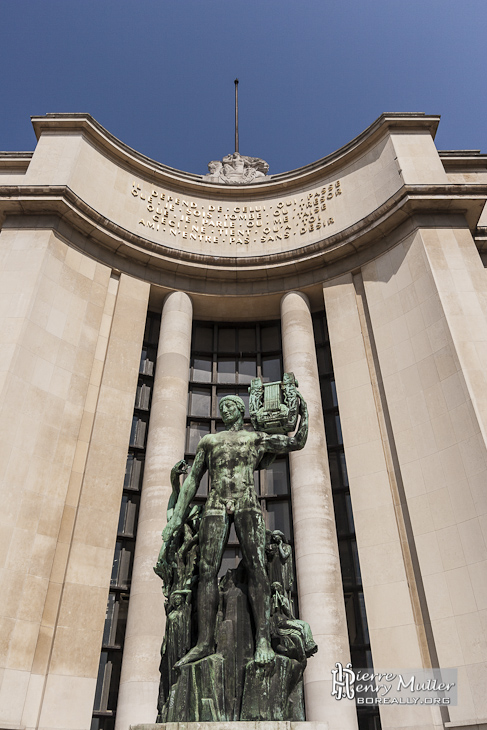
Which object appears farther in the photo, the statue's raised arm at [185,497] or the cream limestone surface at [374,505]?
the cream limestone surface at [374,505]

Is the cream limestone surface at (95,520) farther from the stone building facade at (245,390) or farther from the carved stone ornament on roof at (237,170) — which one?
the carved stone ornament on roof at (237,170)

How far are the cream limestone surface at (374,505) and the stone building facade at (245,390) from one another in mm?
66

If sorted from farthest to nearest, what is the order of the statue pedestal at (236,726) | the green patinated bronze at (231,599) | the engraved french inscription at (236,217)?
1. the engraved french inscription at (236,217)
2. the green patinated bronze at (231,599)
3. the statue pedestal at (236,726)

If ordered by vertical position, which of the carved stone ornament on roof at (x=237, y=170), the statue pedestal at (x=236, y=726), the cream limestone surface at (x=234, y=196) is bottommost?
the statue pedestal at (x=236, y=726)

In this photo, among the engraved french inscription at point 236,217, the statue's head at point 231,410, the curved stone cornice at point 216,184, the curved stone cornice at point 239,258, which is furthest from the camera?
the engraved french inscription at point 236,217

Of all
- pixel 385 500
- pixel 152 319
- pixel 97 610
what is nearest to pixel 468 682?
pixel 385 500

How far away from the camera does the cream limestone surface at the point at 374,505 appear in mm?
14211

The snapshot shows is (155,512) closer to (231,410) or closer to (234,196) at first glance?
(231,410)

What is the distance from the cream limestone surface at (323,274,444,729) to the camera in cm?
1421

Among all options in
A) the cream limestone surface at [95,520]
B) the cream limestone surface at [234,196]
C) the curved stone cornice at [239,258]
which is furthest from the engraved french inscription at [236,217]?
the cream limestone surface at [95,520]

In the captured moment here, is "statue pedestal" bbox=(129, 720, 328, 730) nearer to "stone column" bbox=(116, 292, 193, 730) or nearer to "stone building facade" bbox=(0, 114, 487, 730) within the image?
"stone building facade" bbox=(0, 114, 487, 730)

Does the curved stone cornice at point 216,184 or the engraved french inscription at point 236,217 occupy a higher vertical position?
the curved stone cornice at point 216,184

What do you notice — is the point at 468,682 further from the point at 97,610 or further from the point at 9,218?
the point at 9,218

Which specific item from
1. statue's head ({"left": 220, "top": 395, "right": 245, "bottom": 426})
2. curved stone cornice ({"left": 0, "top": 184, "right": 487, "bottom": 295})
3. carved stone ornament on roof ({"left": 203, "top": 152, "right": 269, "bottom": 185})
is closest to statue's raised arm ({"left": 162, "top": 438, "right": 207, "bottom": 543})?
statue's head ({"left": 220, "top": 395, "right": 245, "bottom": 426})
